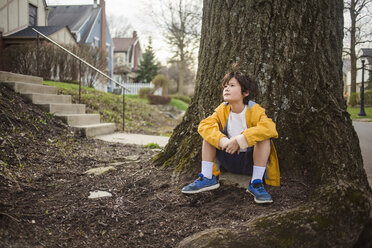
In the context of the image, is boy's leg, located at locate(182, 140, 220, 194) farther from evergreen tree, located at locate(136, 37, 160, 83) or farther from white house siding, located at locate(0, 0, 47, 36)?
evergreen tree, located at locate(136, 37, 160, 83)

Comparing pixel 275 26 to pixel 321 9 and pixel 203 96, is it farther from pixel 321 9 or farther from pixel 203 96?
pixel 203 96

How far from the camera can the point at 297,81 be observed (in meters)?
2.52

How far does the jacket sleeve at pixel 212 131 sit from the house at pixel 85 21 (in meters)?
20.4

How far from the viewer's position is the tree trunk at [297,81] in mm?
2270

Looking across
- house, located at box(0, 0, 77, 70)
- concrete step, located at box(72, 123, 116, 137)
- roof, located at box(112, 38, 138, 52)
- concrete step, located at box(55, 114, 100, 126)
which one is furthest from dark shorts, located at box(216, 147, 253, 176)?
roof, located at box(112, 38, 138, 52)

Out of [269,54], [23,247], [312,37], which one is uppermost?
[312,37]

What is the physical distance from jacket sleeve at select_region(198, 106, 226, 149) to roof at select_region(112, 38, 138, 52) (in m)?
36.1

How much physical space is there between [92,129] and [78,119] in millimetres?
399

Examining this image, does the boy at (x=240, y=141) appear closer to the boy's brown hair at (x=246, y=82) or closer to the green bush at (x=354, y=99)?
the boy's brown hair at (x=246, y=82)

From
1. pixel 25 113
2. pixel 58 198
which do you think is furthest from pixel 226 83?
pixel 25 113

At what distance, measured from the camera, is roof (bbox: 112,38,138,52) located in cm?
3652

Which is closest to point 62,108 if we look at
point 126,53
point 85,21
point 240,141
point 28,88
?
point 28,88

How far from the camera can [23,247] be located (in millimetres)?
1844

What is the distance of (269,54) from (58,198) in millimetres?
2311
